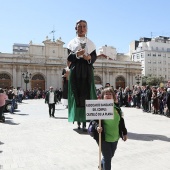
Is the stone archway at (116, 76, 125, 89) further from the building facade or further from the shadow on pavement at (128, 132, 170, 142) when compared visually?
the shadow on pavement at (128, 132, 170, 142)

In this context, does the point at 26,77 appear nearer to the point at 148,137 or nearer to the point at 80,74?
the point at 80,74

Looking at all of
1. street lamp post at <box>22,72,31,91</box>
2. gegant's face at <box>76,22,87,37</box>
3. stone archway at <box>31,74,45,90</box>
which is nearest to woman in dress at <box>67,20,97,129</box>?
gegant's face at <box>76,22,87,37</box>

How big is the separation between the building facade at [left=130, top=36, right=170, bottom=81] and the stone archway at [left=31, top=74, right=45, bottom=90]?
41500 mm

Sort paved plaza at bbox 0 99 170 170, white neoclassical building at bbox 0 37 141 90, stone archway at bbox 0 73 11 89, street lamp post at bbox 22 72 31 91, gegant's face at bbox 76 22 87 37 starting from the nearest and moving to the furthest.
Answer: paved plaza at bbox 0 99 170 170 < gegant's face at bbox 76 22 87 37 < street lamp post at bbox 22 72 31 91 < stone archway at bbox 0 73 11 89 < white neoclassical building at bbox 0 37 141 90

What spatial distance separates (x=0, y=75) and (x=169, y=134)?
3690 cm

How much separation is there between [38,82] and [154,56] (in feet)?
150

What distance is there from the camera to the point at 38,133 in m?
8.45

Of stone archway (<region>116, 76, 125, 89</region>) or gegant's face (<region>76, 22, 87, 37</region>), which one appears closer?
gegant's face (<region>76, 22, 87, 37</region>)

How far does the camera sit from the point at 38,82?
44.1m

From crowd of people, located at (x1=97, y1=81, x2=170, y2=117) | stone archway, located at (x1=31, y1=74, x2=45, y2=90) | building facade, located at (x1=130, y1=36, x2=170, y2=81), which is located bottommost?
crowd of people, located at (x1=97, y1=81, x2=170, y2=117)

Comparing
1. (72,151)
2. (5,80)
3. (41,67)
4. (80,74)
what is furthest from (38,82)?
(72,151)

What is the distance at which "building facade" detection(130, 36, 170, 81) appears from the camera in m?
77.9

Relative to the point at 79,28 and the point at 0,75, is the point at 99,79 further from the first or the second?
the point at 79,28

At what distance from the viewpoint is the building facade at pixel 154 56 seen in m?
77.9
